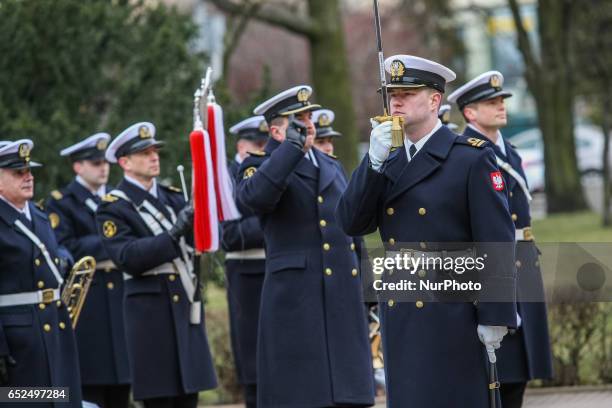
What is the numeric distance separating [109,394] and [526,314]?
348 cm

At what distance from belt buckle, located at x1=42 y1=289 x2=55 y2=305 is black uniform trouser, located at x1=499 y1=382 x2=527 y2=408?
2863mm

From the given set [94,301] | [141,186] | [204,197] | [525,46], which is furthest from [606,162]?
[204,197]

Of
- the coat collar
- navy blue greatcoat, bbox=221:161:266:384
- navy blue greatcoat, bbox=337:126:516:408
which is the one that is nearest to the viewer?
Answer: navy blue greatcoat, bbox=337:126:516:408

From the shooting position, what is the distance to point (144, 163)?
Answer: 30.7 ft

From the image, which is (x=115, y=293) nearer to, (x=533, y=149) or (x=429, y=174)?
(x=429, y=174)

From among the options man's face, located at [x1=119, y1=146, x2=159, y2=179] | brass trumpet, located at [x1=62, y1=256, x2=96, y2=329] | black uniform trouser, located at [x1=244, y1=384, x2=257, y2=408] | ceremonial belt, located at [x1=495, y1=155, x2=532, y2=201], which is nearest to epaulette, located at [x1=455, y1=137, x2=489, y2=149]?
ceremonial belt, located at [x1=495, y1=155, x2=532, y2=201]

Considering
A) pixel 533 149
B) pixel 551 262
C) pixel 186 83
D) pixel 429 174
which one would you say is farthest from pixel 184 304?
pixel 533 149

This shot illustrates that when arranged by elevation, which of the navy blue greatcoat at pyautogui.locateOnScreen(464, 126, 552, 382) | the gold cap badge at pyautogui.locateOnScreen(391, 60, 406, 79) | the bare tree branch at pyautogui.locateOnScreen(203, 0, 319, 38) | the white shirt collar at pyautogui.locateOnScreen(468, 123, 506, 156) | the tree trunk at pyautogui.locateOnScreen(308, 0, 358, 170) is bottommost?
the navy blue greatcoat at pyautogui.locateOnScreen(464, 126, 552, 382)

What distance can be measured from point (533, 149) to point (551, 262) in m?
29.6

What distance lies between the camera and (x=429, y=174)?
647 cm

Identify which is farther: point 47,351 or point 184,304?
point 184,304

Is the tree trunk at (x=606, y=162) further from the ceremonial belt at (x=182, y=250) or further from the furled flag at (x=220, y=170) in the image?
the furled flag at (x=220, y=170)

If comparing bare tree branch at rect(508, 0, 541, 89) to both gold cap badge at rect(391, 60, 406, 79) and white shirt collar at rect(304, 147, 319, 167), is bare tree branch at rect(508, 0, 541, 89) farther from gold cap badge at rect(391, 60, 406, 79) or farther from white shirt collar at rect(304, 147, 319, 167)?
gold cap badge at rect(391, 60, 406, 79)

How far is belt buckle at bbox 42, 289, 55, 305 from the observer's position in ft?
27.4
